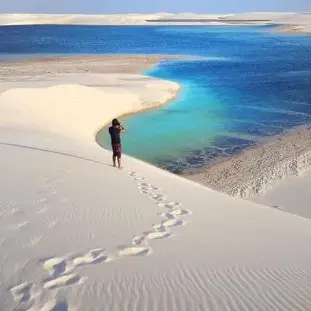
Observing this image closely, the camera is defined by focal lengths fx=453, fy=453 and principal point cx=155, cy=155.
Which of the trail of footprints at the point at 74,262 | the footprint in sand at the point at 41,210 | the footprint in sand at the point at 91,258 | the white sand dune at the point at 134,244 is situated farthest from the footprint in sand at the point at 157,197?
the footprint in sand at the point at 91,258

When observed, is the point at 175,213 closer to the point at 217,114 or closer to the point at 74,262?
the point at 74,262

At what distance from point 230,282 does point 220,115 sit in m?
18.7

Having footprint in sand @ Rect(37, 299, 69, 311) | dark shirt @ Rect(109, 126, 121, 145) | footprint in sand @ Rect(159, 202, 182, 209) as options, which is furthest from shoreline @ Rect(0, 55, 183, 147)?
footprint in sand @ Rect(37, 299, 69, 311)

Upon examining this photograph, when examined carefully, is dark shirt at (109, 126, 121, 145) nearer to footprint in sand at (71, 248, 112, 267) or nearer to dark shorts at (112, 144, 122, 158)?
dark shorts at (112, 144, 122, 158)

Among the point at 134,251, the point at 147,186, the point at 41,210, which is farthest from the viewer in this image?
the point at 147,186

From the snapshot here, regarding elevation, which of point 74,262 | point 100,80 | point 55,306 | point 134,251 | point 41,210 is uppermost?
point 55,306

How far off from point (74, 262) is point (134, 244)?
37.5 inches

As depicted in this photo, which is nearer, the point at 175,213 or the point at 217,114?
the point at 175,213

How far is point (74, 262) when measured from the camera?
16.0 ft

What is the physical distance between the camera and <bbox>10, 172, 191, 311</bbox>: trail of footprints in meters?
3.99

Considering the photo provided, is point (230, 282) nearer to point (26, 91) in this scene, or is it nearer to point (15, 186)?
point (15, 186)

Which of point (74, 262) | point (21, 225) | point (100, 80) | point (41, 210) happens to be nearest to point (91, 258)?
point (74, 262)

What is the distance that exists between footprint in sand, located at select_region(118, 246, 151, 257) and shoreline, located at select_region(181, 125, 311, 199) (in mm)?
6399

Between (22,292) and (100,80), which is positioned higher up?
(22,292)
